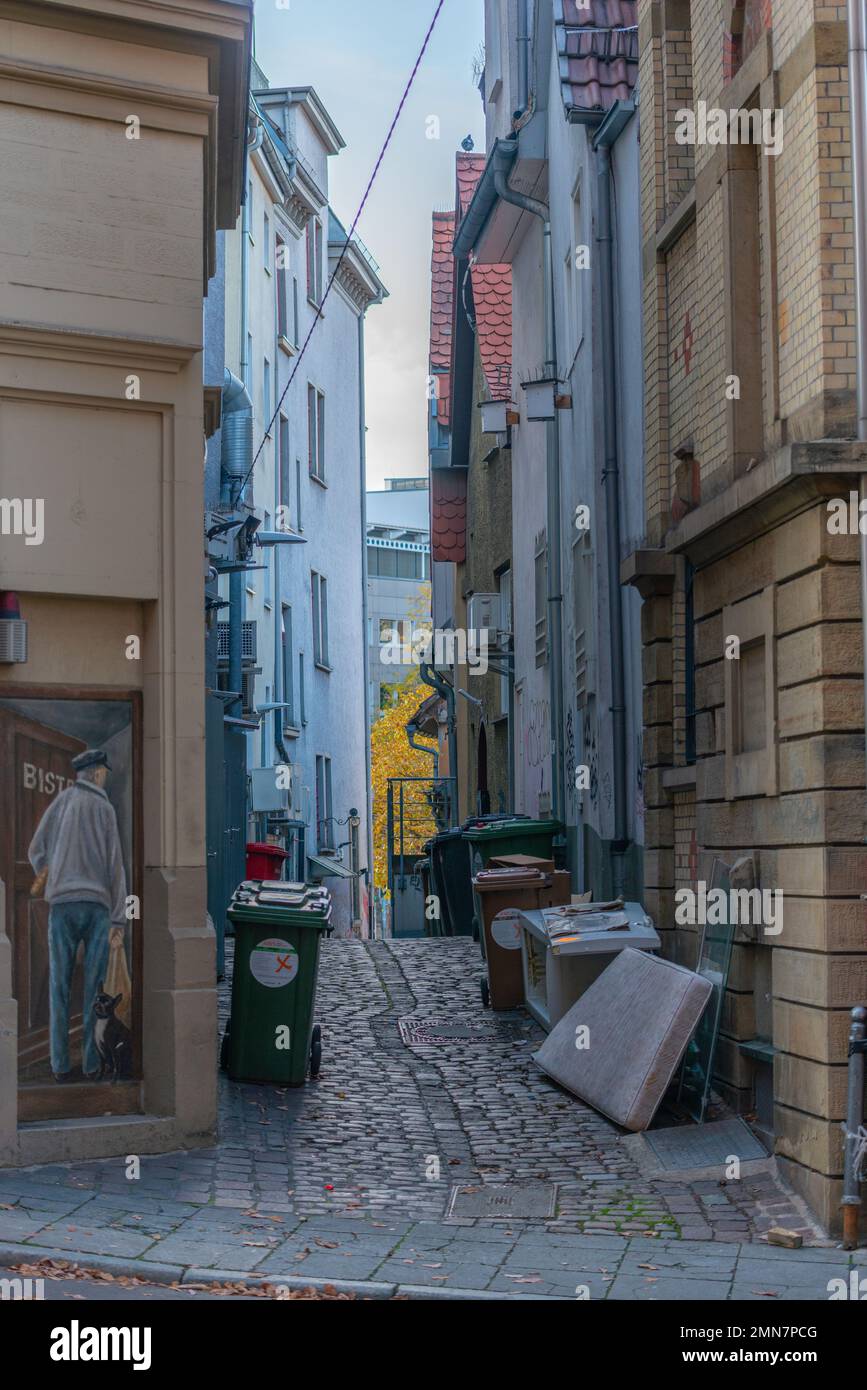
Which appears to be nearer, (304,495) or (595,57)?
(595,57)

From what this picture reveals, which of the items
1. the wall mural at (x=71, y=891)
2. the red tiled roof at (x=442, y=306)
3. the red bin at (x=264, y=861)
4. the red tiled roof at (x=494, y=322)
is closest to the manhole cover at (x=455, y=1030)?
the red bin at (x=264, y=861)

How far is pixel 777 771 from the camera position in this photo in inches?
372

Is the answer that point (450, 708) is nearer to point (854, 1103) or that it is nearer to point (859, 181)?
point (859, 181)

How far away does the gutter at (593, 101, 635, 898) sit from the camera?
15078 millimetres

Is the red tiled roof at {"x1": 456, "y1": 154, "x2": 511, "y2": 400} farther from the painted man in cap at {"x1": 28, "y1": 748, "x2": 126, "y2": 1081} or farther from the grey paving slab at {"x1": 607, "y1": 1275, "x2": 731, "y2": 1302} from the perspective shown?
the grey paving slab at {"x1": 607, "y1": 1275, "x2": 731, "y2": 1302}

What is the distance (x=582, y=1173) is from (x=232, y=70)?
22.7 ft

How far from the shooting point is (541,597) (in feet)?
70.6

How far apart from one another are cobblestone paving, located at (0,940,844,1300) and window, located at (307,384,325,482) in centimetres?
2252

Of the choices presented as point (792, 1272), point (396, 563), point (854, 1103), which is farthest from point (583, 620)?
point (396, 563)

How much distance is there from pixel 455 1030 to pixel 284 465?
727 inches

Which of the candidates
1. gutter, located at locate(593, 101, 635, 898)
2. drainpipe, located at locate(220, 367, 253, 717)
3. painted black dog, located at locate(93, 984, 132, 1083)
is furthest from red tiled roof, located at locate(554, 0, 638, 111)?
painted black dog, located at locate(93, 984, 132, 1083)

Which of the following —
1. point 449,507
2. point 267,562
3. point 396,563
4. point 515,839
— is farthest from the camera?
point 396,563

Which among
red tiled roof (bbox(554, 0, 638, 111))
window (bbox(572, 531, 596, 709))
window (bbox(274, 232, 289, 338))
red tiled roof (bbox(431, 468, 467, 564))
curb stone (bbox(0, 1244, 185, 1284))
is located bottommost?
curb stone (bbox(0, 1244, 185, 1284))
